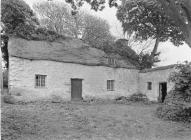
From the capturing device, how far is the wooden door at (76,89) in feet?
63.6

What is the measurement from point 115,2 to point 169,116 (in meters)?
6.68

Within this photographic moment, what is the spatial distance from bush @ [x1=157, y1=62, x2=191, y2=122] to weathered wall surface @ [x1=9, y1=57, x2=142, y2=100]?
26.1ft

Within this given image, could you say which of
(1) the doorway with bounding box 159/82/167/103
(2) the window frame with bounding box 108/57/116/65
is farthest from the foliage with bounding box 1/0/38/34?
(1) the doorway with bounding box 159/82/167/103

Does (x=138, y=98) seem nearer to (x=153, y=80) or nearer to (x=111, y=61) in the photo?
(x=153, y=80)

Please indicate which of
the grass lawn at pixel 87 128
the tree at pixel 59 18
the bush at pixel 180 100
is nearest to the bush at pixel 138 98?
the bush at pixel 180 100

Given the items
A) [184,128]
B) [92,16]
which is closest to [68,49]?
[184,128]

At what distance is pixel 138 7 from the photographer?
981 inches

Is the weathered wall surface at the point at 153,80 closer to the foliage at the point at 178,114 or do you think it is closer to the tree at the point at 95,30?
the foliage at the point at 178,114

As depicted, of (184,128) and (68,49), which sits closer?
(184,128)

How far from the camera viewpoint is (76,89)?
19.5 metres

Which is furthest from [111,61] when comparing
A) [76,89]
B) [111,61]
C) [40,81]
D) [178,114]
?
[178,114]

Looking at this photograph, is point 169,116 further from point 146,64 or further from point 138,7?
point 138,7

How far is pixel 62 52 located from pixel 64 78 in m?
2.30

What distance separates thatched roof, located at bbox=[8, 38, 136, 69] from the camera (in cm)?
1762
